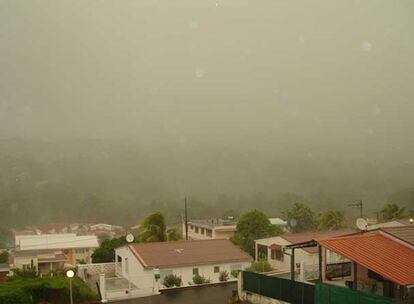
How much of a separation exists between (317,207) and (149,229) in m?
137

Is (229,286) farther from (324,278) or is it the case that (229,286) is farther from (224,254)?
(324,278)

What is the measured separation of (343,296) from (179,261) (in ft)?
35.0

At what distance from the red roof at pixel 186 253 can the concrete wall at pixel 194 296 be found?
1841 mm

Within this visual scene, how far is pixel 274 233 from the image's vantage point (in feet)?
134

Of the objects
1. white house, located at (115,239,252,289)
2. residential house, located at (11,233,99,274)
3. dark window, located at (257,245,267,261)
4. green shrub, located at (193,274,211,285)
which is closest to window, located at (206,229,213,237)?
residential house, located at (11,233,99,274)

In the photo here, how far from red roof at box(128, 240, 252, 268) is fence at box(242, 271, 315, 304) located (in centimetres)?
614

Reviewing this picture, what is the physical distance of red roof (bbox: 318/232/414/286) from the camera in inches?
488

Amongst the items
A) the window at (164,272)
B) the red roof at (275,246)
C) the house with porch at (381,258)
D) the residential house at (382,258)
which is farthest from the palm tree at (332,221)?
the residential house at (382,258)

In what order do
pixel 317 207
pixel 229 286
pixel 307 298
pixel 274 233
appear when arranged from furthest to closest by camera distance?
pixel 317 207, pixel 274 233, pixel 229 286, pixel 307 298

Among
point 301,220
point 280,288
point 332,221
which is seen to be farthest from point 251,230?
point 301,220

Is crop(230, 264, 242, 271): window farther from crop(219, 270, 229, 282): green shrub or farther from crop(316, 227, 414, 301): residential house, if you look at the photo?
crop(316, 227, 414, 301): residential house

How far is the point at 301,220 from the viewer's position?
6462cm

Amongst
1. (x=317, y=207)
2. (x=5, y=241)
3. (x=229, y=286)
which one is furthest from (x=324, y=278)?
(x=317, y=207)

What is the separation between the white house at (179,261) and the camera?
21562 mm
